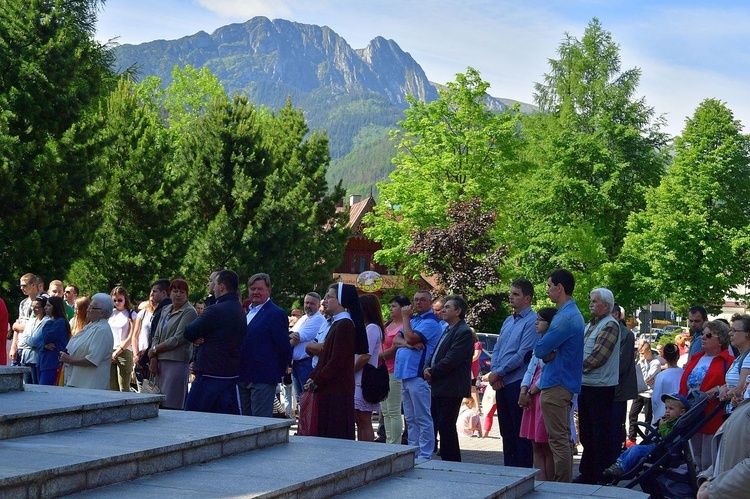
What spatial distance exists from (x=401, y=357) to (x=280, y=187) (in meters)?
27.4

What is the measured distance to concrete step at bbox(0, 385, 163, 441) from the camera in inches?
260

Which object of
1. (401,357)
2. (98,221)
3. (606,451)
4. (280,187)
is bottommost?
(606,451)

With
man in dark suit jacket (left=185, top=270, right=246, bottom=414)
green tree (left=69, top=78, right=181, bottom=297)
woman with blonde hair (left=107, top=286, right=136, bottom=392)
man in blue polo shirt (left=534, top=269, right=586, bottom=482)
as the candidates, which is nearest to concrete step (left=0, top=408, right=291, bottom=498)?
man in dark suit jacket (left=185, top=270, right=246, bottom=414)

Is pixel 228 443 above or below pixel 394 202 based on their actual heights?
below

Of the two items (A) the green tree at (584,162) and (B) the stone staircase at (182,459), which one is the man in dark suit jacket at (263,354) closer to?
(B) the stone staircase at (182,459)

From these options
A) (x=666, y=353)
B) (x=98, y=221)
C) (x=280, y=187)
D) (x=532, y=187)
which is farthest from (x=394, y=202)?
(x=666, y=353)

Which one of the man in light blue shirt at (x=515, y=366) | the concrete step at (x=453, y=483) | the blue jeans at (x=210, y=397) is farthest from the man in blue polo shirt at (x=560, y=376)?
the blue jeans at (x=210, y=397)

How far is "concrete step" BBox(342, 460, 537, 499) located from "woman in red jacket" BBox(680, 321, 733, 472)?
7.33ft

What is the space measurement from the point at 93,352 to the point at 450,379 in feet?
12.5

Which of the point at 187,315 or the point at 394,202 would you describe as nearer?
the point at 187,315

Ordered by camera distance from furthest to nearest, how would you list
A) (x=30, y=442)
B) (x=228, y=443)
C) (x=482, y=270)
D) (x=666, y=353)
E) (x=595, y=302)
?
(x=482, y=270)
(x=666, y=353)
(x=595, y=302)
(x=228, y=443)
(x=30, y=442)

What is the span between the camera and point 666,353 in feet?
40.5

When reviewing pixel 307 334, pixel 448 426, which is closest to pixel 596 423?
pixel 448 426

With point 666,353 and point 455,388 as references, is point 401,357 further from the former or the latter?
point 666,353
